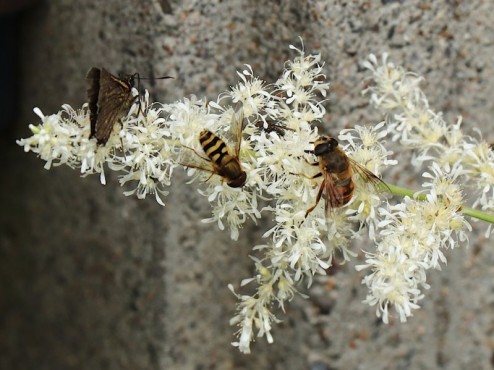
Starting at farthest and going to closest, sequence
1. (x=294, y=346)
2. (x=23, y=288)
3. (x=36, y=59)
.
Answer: (x=23, y=288) → (x=36, y=59) → (x=294, y=346)

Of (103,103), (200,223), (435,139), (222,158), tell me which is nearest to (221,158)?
(222,158)

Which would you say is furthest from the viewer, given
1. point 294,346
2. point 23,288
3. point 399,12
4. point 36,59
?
point 23,288

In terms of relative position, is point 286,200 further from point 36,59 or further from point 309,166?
point 36,59

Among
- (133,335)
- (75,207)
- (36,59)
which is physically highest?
(36,59)

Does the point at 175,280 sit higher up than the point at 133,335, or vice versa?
the point at 175,280

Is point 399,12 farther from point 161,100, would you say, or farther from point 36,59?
point 36,59

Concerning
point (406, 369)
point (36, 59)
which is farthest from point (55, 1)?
point (406, 369)

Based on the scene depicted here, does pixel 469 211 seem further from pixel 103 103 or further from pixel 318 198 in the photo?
pixel 103 103

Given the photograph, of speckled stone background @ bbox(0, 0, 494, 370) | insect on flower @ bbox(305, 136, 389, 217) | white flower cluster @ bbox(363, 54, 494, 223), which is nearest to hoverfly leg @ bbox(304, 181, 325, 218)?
insect on flower @ bbox(305, 136, 389, 217)

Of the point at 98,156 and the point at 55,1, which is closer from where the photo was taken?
the point at 98,156
